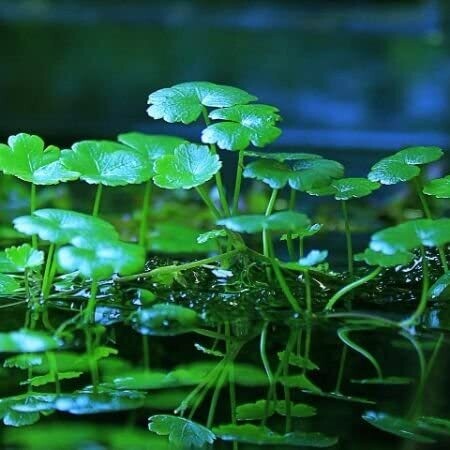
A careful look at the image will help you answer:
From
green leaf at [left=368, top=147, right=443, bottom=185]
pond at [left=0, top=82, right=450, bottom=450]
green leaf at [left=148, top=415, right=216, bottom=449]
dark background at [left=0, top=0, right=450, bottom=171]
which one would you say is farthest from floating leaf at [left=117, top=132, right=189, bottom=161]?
dark background at [left=0, top=0, right=450, bottom=171]

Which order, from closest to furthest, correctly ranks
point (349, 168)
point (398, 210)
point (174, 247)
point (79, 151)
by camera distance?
point (79, 151), point (174, 247), point (398, 210), point (349, 168)

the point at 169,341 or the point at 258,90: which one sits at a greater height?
the point at 258,90

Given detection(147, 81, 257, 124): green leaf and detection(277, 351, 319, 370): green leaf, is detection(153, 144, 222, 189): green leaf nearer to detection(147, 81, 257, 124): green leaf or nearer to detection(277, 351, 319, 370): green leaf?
detection(147, 81, 257, 124): green leaf

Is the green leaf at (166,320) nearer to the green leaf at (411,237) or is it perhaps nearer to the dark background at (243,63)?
the green leaf at (411,237)

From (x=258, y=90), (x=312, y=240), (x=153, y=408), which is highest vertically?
(x=258, y=90)

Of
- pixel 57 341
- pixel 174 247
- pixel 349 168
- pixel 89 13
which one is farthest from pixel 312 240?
pixel 89 13

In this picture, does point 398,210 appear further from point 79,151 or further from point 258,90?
point 79,151
